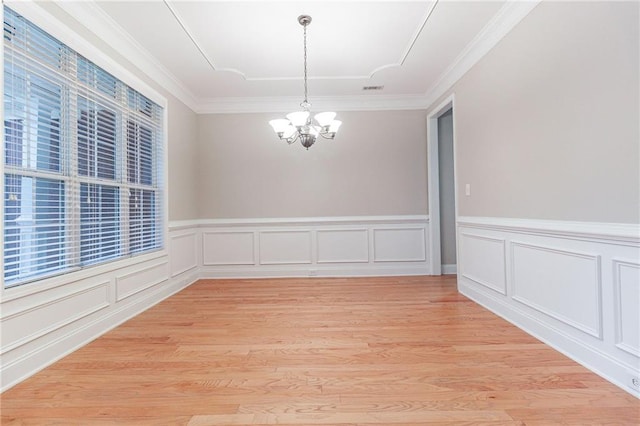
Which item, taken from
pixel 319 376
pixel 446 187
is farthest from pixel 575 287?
pixel 446 187

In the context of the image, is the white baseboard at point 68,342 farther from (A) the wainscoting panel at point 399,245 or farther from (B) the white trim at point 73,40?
(A) the wainscoting panel at point 399,245

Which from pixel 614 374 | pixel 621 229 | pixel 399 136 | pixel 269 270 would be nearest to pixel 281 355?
pixel 614 374

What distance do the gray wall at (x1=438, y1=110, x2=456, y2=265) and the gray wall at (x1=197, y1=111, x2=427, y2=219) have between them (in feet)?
0.89

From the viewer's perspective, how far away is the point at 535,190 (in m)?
2.43

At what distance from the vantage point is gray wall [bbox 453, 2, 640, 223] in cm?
172

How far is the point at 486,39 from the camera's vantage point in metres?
2.99

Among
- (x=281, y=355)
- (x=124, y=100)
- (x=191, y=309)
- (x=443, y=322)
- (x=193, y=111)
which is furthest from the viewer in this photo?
(x=193, y=111)

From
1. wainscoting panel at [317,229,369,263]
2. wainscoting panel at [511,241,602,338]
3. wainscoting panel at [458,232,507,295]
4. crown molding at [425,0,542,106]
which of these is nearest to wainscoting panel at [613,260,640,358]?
wainscoting panel at [511,241,602,338]

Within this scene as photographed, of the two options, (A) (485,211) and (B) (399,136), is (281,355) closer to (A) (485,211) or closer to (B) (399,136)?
(A) (485,211)

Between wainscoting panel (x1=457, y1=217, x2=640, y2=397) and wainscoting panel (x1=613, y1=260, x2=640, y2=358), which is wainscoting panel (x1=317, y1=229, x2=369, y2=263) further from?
wainscoting panel (x1=613, y1=260, x2=640, y2=358)

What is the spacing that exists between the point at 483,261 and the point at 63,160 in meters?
3.78

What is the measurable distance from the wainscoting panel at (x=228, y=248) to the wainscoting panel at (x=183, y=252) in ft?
0.56

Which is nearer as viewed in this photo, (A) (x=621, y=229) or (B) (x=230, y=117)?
(A) (x=621, y=229)

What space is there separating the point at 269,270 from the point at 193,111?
8.58 feet
